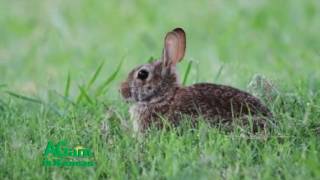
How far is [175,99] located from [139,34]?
16.5 feet

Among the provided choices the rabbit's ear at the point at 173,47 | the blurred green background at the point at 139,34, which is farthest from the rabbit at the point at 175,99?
the blurred green background at the point at 139,34

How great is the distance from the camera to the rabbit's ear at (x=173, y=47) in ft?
21.0

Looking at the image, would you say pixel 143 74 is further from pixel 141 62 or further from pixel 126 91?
pixel 141 62

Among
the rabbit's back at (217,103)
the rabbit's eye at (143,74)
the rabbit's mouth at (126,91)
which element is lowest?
the rabbit's back at (217,103)

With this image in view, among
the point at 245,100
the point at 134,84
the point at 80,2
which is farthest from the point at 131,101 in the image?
the point at 80,2

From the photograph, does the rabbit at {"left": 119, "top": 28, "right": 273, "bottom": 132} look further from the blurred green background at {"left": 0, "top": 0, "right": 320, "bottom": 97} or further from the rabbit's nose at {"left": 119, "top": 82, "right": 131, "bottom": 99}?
the blurred green background at {"left": 0, "top": 0, "right": 320, "bottom": 97}

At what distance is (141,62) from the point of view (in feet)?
32.3

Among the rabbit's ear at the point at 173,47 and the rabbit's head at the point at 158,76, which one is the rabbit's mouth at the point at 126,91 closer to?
the rabbit's head at the point at 158,76

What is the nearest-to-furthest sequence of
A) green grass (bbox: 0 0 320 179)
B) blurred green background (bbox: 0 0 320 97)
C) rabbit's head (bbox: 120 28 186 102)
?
green grass (bbox: 0 0 320 179), rabbit's head (bbox: 120 28 186 102), blurred green background (bbox: 0 0 320 97)

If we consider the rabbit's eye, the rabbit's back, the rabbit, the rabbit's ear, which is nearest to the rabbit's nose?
the rabbit

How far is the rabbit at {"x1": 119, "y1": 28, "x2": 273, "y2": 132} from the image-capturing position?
19.4 ft

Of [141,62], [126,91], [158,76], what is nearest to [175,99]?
[158,76]

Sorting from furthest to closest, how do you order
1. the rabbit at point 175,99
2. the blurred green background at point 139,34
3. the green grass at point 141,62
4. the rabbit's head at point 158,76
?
the blurred green background at point 139,34, the rabbit's head at point 158,76, the rabbit at point 175,99, the green grass at point 141,62

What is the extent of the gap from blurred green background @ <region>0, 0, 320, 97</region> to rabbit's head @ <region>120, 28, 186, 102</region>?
2.42 metres
